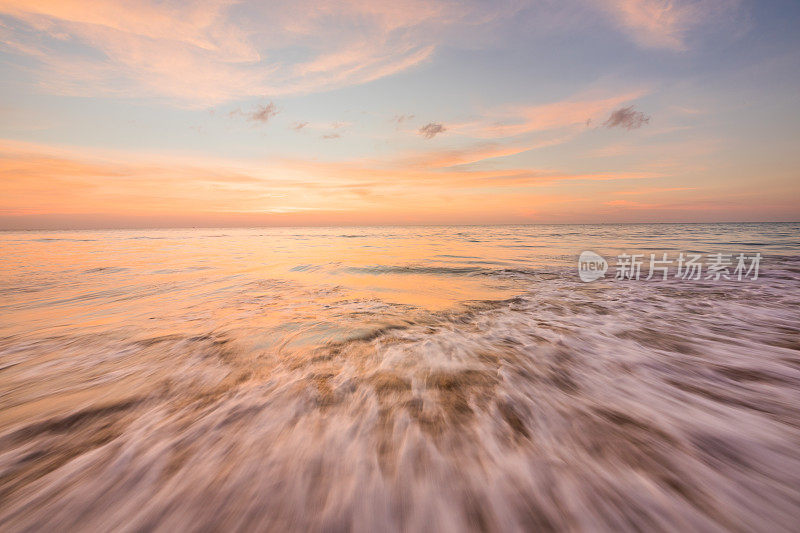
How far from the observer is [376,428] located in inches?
88.7

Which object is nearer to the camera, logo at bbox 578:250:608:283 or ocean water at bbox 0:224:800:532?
→ ocean water at bbox 0:224:800:532

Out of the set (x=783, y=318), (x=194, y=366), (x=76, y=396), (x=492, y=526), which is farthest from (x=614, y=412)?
(x=783, y=318)

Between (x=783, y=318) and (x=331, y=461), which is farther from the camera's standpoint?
(x=783, y=318)

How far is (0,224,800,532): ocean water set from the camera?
1613 millimetres

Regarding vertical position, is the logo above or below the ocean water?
below

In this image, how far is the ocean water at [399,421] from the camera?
1.61 meters

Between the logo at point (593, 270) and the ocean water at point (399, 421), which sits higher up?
the ocean water at point (399, 421)

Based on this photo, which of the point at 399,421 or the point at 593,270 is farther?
the point at 593,270

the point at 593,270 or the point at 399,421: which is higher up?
the point at 399,421

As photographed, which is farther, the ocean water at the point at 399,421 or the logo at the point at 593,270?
the logo at the point at 593,270

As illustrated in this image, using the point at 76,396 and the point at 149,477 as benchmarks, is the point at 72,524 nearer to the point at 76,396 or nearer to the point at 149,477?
the point at 149,477

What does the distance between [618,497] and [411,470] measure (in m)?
1.18

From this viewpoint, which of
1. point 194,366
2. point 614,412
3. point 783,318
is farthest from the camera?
point 783,318

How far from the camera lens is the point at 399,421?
7.66 ft
